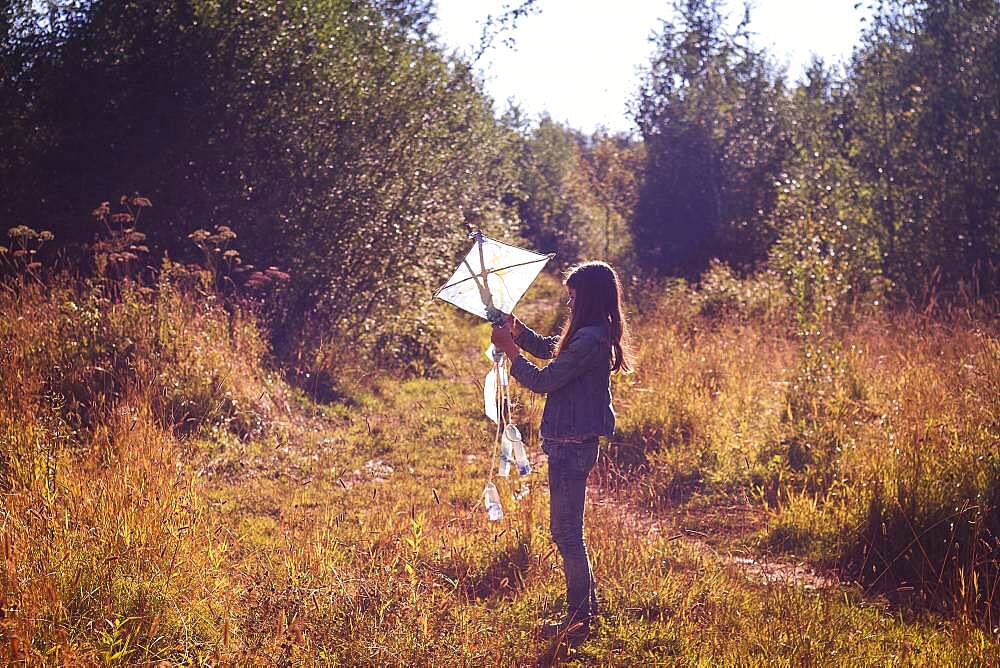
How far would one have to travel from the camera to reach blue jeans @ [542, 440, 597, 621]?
454 centimetres

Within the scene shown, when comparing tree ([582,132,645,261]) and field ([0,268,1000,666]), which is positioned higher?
tree ([582,132,645,261])

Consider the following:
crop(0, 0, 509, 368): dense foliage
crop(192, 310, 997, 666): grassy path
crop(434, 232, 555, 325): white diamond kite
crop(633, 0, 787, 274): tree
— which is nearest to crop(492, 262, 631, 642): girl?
crop(434, 232, 555, 325): white diamond kite

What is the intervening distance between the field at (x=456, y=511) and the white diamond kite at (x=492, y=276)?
4.67 ft

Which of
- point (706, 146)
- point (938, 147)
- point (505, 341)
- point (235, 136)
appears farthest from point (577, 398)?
point (706, 146)

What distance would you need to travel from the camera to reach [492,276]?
15.4ft

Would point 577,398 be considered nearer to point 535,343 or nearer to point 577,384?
point 577,384

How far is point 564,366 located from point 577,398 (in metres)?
0.20

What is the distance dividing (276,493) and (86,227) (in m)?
7.06

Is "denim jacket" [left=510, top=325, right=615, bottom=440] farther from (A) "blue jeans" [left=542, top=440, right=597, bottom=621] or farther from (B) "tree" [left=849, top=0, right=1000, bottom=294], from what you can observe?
(B) "tree" [left=849, top=0, right=1000, bottom=294]

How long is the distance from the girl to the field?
333 mm

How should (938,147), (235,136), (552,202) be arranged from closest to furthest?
(235,136)
(938,147)
(552,202)

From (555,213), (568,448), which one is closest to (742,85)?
(555,213)

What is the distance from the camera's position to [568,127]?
42.0m

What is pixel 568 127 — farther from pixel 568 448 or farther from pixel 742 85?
pixel 568 448
